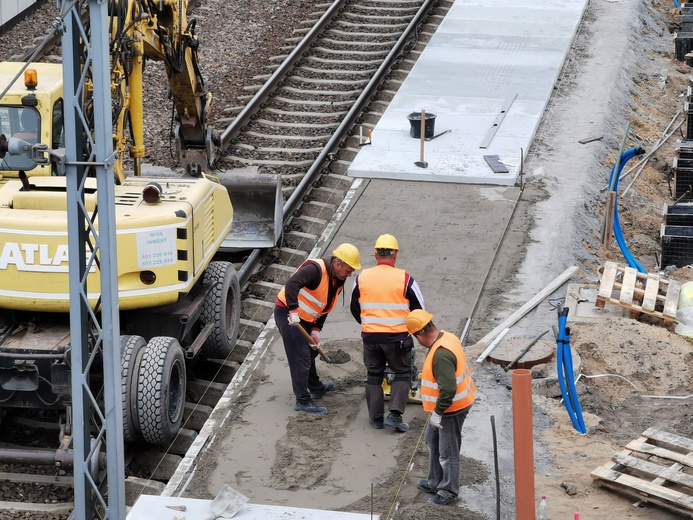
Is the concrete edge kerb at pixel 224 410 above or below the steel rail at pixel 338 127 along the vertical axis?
below

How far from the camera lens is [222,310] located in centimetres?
1248

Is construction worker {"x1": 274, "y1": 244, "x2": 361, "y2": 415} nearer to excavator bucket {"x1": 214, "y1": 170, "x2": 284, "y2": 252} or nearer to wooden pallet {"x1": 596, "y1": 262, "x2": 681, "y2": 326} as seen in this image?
wooden pallet {"x1": 596, "y1": 262, "x2": 681, "y2": 326}

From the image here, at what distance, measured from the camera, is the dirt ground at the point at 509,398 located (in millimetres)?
9930

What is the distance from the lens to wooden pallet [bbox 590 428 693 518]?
30.9 feet

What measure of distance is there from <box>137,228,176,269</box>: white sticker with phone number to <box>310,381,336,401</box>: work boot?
73.4 inches

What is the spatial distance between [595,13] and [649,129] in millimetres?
5025

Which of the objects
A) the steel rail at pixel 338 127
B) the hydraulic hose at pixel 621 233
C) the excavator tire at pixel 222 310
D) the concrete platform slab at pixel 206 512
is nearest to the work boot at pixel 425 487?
the concrete platform slab at pixel 206 512

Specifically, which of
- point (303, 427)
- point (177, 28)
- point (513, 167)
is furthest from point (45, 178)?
point (513, 167)

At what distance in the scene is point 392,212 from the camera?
15758mm

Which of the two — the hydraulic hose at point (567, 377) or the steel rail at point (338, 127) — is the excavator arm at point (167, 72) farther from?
the hydraulic hose at point (567, 377)

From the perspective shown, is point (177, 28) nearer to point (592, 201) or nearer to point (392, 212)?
point (392, 212)

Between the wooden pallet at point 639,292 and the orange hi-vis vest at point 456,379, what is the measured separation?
152 inches

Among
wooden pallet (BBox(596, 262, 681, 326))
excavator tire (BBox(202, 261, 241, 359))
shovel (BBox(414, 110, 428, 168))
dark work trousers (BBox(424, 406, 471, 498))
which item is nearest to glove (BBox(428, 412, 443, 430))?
dark work trousers (BBox(424, 406, 471, 498))

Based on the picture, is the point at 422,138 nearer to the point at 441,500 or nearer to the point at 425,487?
the point at 425,487
